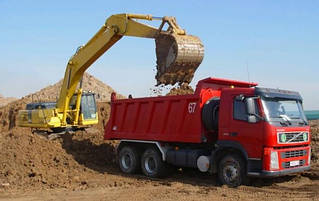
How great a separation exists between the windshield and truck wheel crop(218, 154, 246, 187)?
1241 millimetres

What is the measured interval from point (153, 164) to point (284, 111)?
4.10 metres

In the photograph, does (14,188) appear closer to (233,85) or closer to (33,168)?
(33,168)

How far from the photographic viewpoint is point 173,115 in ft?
36.4

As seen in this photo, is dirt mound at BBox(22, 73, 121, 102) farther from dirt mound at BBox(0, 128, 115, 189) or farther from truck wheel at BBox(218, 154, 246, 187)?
truck wheel at BBox(218, 154, 246, 187)

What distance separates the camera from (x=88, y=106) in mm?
19453

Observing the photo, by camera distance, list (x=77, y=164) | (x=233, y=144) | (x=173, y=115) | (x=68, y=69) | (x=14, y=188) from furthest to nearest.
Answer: (x=68, y=69) < (x=77, y=164) < (x=173, y=115) < (x=14, y=188) < (x=233, y=144)

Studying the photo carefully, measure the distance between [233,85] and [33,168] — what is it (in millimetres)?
6066

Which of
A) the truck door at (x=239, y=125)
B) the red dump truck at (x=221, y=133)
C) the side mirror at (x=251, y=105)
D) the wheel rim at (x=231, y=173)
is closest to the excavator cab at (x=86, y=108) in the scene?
the red dump truck at (x=221, y=133)

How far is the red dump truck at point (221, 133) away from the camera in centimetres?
907

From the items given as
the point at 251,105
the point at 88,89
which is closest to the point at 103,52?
the point at 251,105

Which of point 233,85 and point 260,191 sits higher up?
point 233,85

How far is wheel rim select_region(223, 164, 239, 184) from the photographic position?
9.40 metres

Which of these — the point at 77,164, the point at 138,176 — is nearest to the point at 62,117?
the point at 77,164

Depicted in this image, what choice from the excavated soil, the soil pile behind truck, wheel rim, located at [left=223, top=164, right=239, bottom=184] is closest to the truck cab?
wheel rim, located at [left=223, top=164, right=239, bottom=184]
